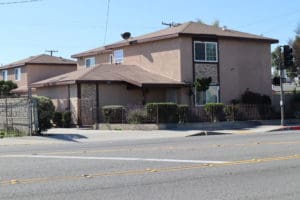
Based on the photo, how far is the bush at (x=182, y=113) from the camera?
31.0 meters

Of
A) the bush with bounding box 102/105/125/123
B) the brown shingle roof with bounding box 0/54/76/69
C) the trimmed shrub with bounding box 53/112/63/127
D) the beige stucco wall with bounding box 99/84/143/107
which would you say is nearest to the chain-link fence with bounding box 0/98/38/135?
the trimmed shrub with bounding box 53/112/63/127

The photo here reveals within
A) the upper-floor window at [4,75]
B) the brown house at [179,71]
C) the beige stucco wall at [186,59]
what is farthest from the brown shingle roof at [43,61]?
the beige stucco wall at [186,59]

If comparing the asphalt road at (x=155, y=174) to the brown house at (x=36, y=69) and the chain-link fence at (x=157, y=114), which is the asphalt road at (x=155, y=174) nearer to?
the chain-link fence at (x=157, y=114)

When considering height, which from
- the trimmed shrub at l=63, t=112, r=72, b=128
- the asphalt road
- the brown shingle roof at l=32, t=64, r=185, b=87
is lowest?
the asphalt road

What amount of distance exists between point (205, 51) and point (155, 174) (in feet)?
83.8

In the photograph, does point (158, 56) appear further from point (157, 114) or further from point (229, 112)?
point (157, 114)

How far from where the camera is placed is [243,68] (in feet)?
127

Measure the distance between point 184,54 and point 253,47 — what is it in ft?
20.4

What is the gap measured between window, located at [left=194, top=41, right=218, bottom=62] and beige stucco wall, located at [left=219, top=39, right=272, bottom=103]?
1.53ft

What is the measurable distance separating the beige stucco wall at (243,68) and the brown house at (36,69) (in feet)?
60.7

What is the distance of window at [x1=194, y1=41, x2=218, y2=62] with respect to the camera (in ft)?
119

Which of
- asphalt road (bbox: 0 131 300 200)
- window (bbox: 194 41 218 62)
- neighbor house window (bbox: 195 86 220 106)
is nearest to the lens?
asphalt road (bbox: 0 131 300 200)

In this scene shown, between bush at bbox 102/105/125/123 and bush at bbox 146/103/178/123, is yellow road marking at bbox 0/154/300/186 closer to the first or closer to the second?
bush at bbox 146/103/178/123

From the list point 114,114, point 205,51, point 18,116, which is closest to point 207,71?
point 205,51
